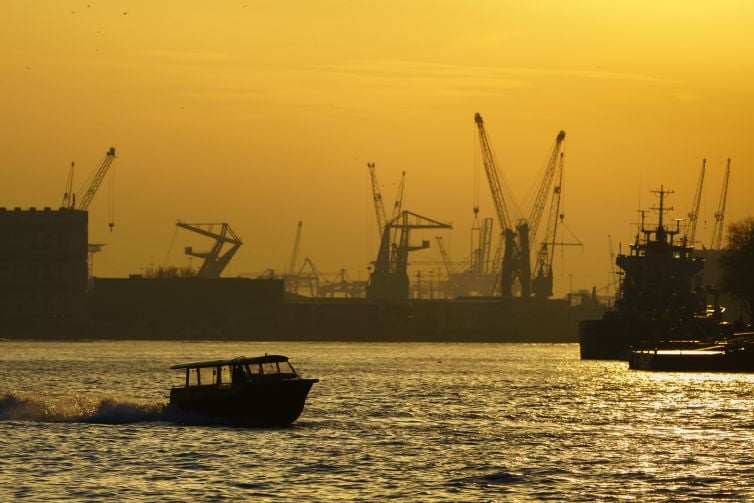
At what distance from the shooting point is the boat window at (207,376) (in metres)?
90.5

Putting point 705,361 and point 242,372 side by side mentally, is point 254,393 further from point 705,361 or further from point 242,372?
point 705,361

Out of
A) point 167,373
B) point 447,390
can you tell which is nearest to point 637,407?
point 447,390

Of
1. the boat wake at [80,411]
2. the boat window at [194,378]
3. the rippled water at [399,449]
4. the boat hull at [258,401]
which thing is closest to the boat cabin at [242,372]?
the boat hull at [258,401]

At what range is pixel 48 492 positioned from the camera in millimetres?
64438

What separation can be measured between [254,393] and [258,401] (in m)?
0.48

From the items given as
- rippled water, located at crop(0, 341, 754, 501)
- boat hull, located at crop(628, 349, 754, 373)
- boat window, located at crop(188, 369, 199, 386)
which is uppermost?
boat hull, located at crop(628, 349, 754, 373)

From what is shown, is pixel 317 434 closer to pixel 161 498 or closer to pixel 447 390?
pixel 161 498

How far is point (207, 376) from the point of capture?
Result: 301 feet

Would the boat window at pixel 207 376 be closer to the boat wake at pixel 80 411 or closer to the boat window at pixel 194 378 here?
the boat window at pixel 194 378

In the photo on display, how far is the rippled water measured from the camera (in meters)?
65.8

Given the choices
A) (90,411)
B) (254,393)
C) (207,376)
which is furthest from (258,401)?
(90,411)

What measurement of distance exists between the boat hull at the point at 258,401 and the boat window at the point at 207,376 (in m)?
0.70

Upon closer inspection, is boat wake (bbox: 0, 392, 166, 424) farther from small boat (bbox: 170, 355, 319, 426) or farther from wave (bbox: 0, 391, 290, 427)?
small boat (bbox: 170, 355, 319, 426)

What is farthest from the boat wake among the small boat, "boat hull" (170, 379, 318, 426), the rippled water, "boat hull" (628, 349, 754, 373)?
"boat hull" (628, 349, 754, 373)
